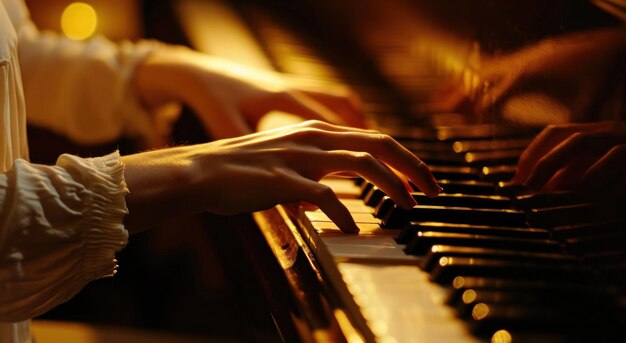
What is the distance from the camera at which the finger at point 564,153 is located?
2.78 feet

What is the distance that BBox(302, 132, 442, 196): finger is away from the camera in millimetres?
931

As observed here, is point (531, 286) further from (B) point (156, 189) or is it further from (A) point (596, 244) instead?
(B) point (156, 189)

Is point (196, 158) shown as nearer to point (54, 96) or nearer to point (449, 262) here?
point (449, 262)

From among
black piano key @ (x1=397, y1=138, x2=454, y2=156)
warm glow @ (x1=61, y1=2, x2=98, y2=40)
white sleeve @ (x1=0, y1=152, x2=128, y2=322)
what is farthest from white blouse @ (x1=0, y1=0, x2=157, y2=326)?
warm glow @ (x1=61, y1=2, x2=98, y2=40)

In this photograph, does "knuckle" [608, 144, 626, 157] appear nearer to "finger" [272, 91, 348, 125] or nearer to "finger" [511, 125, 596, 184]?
"finger" [511, 125, 596, 184]

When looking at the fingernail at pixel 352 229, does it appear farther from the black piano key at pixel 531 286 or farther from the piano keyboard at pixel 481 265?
the black piano key at pixel 531 286

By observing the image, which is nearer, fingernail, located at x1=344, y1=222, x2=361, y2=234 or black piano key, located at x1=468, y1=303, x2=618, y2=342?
black piano key, located at x1=468, y1=303, x2=618, y2=342

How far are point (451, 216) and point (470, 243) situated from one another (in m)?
0.09

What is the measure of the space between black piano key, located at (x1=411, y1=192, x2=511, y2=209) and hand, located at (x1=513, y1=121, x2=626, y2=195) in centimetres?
4

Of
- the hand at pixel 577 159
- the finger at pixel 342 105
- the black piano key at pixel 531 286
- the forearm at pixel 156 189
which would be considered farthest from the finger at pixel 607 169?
the finger at pixel 342 105

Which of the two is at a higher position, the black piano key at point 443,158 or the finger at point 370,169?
the finger at point 370,169

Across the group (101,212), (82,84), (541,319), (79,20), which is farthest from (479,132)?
(79,20)

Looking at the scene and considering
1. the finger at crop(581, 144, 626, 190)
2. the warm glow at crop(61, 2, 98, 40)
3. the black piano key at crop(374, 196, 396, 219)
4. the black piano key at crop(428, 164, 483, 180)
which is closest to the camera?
the finger at crop(581, 144, 626, 190)

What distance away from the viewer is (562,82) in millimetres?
944
